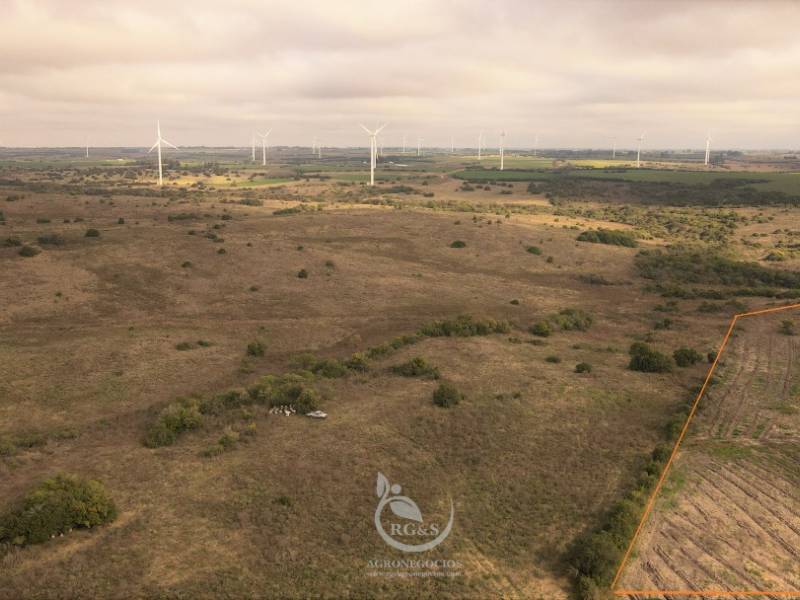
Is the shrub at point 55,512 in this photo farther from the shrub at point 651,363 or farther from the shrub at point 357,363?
the shrub at point 651,363

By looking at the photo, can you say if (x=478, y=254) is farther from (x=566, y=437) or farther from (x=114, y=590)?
(x=114, y=590)

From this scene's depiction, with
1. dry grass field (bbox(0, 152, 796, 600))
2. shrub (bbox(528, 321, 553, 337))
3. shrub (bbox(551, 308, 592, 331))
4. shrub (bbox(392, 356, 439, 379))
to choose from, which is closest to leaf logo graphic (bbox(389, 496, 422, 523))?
dry grass field (bbox(0, 152, 796, 600))

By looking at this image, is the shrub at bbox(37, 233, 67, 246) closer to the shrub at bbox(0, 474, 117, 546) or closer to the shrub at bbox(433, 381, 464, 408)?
the shrub at bbox(0, 474, 117, 546)

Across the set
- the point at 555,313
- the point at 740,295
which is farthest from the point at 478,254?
the point at 740,295

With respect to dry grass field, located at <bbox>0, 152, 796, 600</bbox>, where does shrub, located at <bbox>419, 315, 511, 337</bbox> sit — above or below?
above

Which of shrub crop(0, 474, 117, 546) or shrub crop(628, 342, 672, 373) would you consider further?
shrub crop(628, 342, 672, 373)

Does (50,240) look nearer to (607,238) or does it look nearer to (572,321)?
(572,321)

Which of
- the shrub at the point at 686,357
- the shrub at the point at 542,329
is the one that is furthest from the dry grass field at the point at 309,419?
the shrub at the point at 686,357
